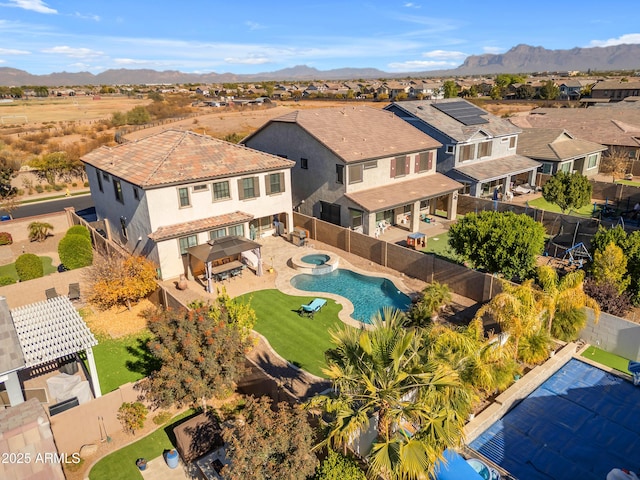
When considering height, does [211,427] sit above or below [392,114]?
below

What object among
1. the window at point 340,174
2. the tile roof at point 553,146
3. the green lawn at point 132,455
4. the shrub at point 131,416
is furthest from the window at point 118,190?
the tile roof at point 553,146

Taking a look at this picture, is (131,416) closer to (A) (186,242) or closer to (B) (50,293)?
(B) (50,293)

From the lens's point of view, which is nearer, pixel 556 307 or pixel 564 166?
pixel 556 307

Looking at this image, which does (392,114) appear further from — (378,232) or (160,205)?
(160,205)

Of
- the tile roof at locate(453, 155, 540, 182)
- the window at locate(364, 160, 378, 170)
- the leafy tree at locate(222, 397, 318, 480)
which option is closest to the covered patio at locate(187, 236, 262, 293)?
the window at locate(364, 160, 378, 170)

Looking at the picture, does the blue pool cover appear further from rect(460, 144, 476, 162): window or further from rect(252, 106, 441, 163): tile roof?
rect(460, 144, 476, 162): window

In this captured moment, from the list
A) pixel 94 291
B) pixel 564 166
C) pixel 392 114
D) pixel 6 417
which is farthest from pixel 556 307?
pixel 564 166

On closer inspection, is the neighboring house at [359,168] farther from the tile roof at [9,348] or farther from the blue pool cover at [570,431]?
the tile roof at [9,348]
